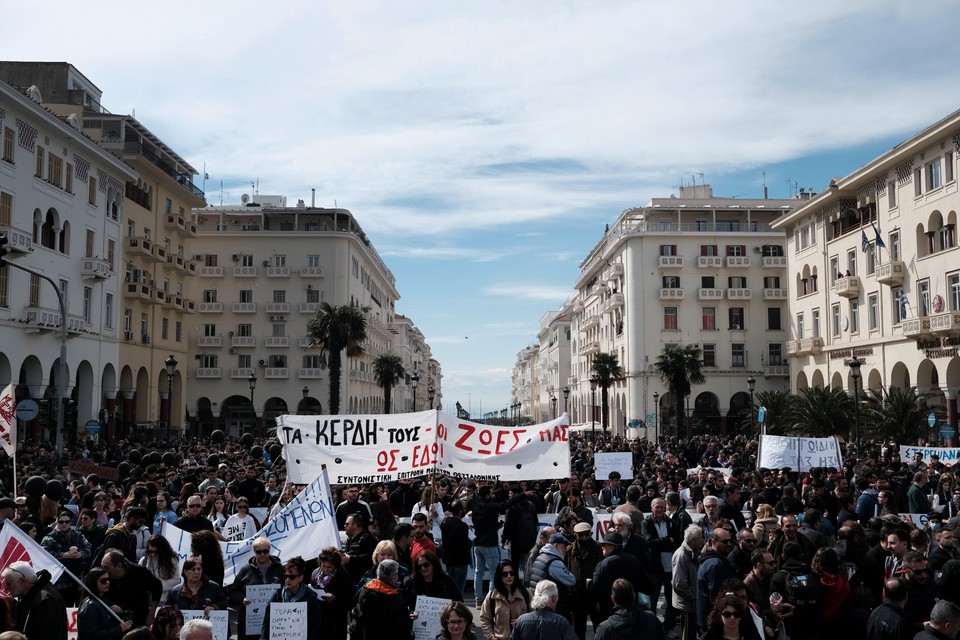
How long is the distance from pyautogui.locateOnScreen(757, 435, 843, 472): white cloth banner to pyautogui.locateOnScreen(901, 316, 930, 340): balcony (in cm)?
2367

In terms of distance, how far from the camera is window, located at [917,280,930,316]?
41250 mm

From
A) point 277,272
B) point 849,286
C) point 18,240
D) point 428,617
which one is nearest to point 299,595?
point 428,617

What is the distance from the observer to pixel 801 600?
8.42 meters

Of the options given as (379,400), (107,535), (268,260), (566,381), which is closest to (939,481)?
(107,535)

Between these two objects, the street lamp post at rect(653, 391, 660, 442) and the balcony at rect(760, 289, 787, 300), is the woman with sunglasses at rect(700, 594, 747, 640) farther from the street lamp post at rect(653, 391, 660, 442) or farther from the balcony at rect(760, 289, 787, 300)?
the balcony at rect(760, 289, 787, 300)

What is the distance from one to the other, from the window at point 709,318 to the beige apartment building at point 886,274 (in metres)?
12.1

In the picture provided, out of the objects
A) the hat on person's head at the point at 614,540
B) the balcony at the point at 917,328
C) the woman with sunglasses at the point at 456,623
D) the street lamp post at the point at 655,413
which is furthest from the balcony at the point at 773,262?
the woman with sunglasses at the point at 456,623

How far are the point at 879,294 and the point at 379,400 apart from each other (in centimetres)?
6054

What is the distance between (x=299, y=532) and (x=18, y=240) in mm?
30819

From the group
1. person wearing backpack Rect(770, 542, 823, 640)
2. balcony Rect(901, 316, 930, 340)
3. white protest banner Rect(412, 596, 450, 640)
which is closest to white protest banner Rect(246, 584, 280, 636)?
white protest banner Rect(412, 596, 450, 640)

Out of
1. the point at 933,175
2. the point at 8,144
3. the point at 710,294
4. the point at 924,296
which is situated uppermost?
the point at 8,144

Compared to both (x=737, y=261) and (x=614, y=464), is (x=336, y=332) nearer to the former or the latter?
(x=737, y=261)

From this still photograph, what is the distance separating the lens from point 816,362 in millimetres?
54625

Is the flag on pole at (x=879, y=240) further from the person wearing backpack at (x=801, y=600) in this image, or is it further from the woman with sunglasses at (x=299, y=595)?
the woman with sunglasses at (x=299, y=595)
